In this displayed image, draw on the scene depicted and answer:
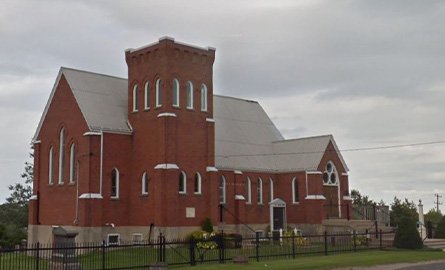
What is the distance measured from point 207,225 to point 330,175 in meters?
14.1

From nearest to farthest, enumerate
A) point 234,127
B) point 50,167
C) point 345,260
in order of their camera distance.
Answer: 1. point 345,260
2. point 50,167
3. point 234,127

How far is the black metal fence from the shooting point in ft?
87.4

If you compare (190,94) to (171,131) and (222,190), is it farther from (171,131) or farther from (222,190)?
(222,190)

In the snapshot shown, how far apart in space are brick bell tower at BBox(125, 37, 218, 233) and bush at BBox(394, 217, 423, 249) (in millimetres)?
12096

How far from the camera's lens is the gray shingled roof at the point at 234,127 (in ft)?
142

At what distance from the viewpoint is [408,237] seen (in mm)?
39094

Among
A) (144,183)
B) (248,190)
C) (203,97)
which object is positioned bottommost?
(248,190)

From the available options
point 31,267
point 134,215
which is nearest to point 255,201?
point 134,215

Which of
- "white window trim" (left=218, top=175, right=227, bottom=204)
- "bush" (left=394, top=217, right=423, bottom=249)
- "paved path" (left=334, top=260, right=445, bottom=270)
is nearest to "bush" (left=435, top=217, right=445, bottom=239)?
"bush" (left=394, top=217, right=423, bottom=249)

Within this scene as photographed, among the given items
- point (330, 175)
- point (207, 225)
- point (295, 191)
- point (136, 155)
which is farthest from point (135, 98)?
point (330, 175)

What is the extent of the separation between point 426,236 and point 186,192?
20918 mm

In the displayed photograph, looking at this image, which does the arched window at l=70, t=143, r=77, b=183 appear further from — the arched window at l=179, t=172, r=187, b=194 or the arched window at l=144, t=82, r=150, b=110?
the arched window at l=179, t=172, r=187, b=194

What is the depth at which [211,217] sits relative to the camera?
43.0 meters

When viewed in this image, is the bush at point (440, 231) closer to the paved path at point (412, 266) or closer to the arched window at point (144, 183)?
the paved path at point (412, 266)
